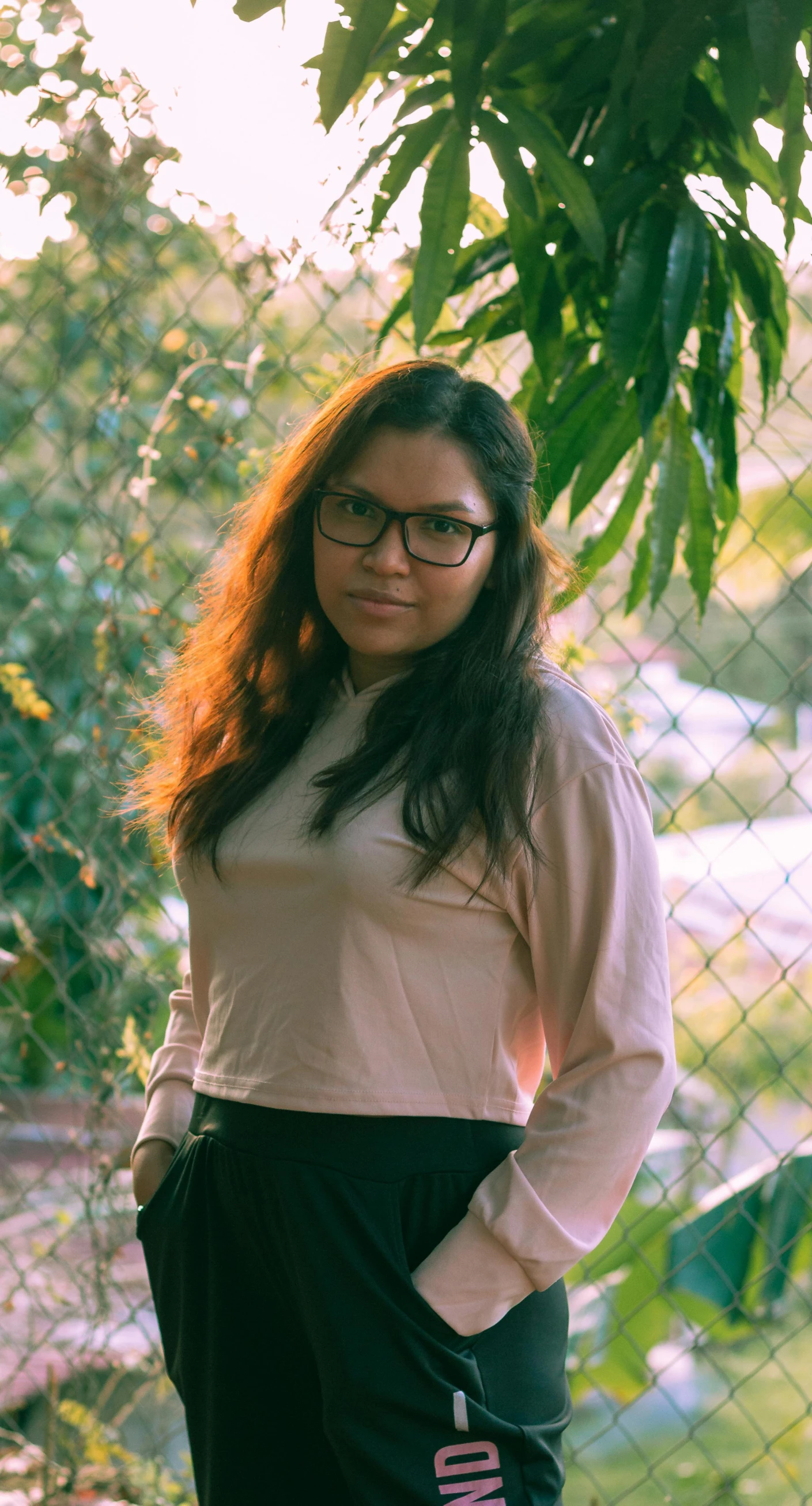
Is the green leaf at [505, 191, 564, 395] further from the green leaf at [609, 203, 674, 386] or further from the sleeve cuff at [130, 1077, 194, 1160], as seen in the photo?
the sleeve cuff at [130, 1077, 194, 1160]

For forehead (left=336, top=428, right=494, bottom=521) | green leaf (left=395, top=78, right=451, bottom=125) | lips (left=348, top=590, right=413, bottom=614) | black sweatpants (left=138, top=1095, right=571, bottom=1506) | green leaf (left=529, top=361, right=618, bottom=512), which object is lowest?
black sweatpants (left=138, top=1095, right=571, bottom=1506)

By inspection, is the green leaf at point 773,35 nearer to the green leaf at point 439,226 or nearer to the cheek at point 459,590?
the green leaf at point 439,226

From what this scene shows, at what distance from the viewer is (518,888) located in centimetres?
97

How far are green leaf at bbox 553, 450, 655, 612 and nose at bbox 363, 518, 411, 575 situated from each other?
0.75 ft

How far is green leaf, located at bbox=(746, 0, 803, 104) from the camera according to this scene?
903mm

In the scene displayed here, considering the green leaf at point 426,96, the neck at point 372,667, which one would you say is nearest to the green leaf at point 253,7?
the green leaf at point 426,96

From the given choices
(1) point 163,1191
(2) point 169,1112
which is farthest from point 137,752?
(1) point 163,1191

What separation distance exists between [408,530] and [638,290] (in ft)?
0.99

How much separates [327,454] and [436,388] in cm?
11

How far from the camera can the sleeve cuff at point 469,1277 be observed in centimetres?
93

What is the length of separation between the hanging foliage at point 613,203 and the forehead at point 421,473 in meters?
0.13

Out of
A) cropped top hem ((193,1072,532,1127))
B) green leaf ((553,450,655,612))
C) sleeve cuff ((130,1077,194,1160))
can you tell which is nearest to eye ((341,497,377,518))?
green leaf ((553,450,655,612))

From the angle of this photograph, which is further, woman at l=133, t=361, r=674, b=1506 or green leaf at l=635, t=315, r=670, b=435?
green leaf at l=635, t=315, r=670, b=435

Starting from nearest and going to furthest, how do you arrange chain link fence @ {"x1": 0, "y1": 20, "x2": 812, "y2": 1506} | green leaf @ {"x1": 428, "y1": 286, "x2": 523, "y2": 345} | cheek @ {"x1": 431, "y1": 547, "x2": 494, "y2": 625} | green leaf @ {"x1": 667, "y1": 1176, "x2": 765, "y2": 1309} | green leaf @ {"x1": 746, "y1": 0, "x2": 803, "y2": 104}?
green leaf @ {"x1": 746, "y1": 0, "x2": 803, "y2": 104}
cheek @ {"x1": 431, "y1": 547, "x2": 494, "y2": 625}
green leaf @ {"x1": 428, "y1": 286, "x2": 523, "y2": 345}
chain link fence @ {"x1": 0, "y1": 20, "x2": 812, "y2": 1506}
green leaf @ {"x1": 667, "y1": 1176, "x2": 765, "y2": 1309}
